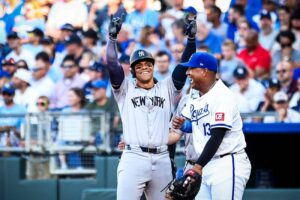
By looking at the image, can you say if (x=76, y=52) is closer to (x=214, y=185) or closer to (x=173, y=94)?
(x=173, y=94)

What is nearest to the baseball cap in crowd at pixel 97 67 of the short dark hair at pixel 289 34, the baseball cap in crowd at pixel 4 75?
the baseball cap in crowd at pixel 4 75

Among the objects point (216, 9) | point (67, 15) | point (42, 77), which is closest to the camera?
point (42, 77)

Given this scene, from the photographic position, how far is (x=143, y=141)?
6.39 meters

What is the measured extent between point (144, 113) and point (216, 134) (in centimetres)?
111

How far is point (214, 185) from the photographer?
5.66 meters

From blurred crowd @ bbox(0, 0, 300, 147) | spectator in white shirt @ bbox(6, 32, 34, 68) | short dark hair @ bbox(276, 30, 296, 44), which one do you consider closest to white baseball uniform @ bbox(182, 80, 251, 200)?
blurred crowd @ bbox(0, 0, 300, 147)

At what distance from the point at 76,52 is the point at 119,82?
5.54 meters

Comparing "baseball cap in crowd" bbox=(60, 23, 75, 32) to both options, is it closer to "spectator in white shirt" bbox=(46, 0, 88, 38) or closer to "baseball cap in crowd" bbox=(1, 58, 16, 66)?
"spectator in white shirt" bbox=(46, 0, 88, 38)

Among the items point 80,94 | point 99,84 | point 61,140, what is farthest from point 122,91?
point 80,94

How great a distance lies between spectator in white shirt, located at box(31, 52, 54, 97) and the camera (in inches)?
442

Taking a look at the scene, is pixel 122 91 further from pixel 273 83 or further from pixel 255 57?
pixel 255 57

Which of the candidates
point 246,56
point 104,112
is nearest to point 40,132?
point 104,112

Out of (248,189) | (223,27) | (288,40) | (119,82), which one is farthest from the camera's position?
(223,27)

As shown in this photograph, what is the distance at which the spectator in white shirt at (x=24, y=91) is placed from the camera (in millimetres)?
11062
